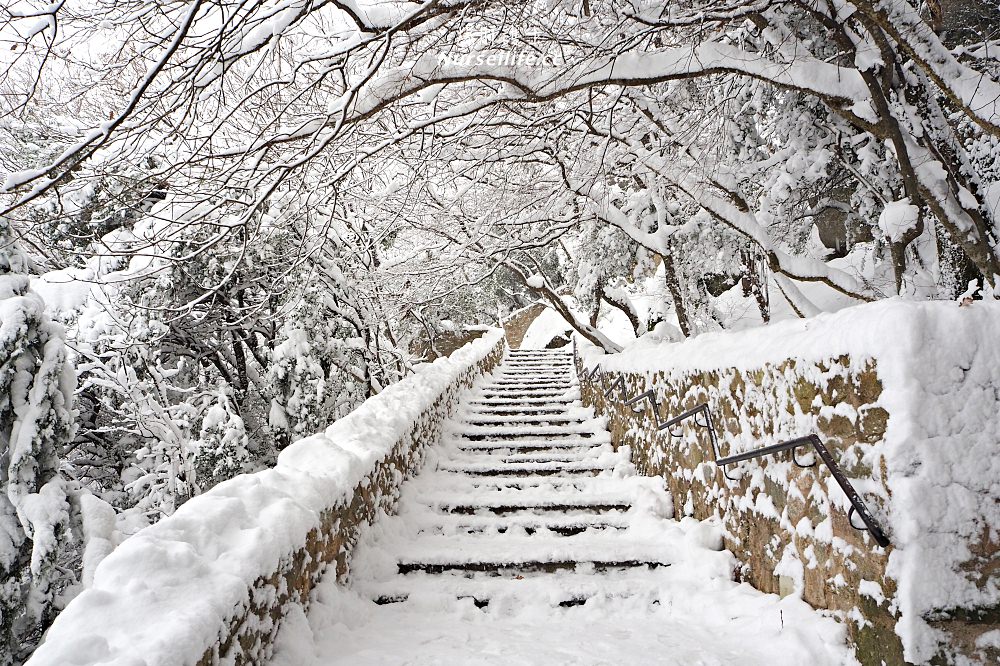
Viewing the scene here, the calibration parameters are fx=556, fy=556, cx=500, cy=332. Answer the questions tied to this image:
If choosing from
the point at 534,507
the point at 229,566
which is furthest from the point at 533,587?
the point at 229,566

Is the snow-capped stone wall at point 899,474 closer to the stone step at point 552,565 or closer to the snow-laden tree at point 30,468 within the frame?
the stone step at point 552,565

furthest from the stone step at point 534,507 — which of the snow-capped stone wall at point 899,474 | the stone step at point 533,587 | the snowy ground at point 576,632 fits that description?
the snow-capped stone wall at point 899,474

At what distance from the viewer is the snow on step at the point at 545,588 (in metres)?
2.41

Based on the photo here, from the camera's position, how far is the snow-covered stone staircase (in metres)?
3.24

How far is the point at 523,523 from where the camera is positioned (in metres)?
4.04

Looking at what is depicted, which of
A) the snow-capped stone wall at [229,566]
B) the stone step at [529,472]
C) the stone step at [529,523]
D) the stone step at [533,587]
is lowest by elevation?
the stone step at [533,587]

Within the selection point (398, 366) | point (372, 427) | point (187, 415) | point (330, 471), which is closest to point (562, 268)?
point (398, 366)

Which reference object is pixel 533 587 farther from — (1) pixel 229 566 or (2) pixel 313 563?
(1) pixel 229 566

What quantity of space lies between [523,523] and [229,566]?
243 centimetres

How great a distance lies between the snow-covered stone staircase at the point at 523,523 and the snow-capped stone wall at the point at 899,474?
3.71ft

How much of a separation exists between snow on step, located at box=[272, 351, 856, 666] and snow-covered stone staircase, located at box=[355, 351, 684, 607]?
1 centimetres

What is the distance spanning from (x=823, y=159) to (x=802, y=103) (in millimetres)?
602

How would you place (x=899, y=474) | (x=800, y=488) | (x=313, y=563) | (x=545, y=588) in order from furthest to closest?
(x=545, y=588), (x=313, y=563), (x=800, y=488), (x=899, y=474)

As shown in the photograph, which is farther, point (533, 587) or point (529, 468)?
point (529, 468)
